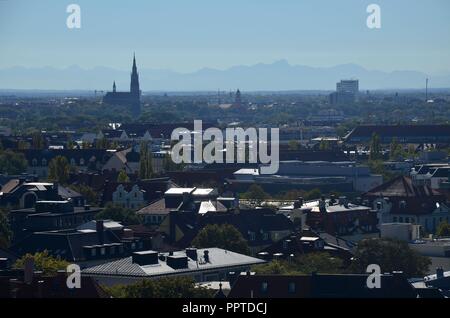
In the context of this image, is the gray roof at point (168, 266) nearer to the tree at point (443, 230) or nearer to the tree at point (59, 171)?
the tree at point (443, 230)

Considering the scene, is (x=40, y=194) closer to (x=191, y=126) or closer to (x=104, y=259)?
(x=104, y=259)

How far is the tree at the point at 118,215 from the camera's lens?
5994cm

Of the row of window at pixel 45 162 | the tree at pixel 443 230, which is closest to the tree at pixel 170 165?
the row of window at pixel 45 162

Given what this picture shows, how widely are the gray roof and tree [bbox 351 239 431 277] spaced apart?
3010mm

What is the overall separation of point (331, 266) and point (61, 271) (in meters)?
8.14

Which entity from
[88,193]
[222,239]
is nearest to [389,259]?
[222,239]

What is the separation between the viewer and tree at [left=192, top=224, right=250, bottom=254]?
165ft

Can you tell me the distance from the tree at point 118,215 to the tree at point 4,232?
3302 millimetres

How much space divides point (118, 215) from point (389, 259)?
58.5 feet

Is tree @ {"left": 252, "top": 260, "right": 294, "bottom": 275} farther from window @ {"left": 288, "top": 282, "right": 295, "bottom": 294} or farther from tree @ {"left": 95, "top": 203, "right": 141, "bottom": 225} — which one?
tree @ {"left": 95, "top": 203, "right": 141, "bottom": 225}

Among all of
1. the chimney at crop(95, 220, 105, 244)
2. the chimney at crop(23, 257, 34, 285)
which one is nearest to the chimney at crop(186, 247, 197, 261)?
the chimney at crop(95, 220, 105, 244)

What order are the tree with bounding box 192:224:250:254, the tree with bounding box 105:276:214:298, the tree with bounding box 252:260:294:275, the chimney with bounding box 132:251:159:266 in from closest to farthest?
1. the tree with bounding box 105:276:214:298
2. the tree with bounding box 252:260:294:275
3. the chimney with bounding box 132:251:159:266
4. the tree with bounding box 192:224:250:254

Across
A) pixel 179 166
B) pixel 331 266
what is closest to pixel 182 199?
pixel 331 266

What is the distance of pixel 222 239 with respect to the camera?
166 ft
